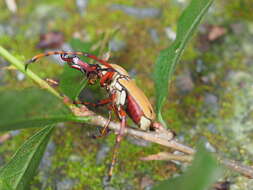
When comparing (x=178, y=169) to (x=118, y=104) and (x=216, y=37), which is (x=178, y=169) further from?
(x=216, y=37)

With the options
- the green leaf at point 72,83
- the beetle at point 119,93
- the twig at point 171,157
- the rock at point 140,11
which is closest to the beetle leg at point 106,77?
the beetle at point 119,93

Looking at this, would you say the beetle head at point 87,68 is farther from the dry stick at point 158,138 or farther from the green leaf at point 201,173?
the green leaf at point 201,173

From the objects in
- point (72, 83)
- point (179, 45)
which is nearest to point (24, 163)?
point (72, 83)

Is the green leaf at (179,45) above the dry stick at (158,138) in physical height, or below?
above

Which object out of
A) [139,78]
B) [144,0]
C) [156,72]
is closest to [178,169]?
[156,72]

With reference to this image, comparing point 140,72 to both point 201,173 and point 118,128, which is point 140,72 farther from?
point 201,173
